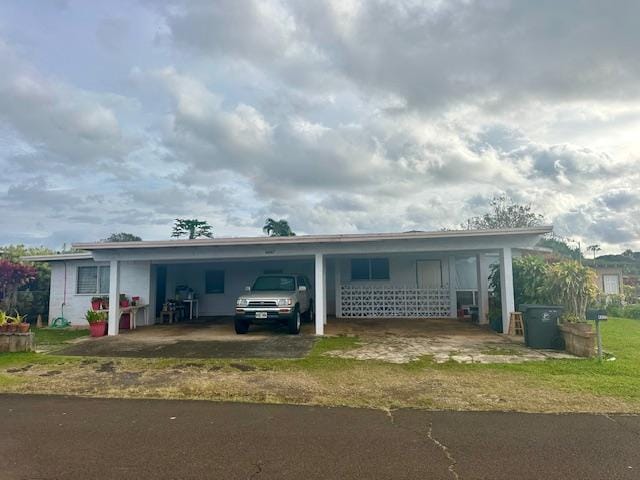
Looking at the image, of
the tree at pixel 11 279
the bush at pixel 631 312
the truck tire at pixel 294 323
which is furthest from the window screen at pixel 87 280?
the bush at pixel 631 312

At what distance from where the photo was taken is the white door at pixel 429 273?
16.9m

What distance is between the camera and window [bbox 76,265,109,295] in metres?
14.9

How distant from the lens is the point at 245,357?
873cm

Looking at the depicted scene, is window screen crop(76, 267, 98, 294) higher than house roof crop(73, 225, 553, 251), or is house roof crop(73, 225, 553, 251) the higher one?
house roof crop(73, 225, 553, 251)

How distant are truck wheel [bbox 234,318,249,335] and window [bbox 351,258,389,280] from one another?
6.14 meters

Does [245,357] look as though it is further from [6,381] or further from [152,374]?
[6,381]

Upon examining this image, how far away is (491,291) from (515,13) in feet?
30.6

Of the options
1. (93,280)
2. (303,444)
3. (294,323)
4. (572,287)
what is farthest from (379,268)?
(303,444)

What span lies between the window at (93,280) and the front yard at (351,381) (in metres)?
6.09

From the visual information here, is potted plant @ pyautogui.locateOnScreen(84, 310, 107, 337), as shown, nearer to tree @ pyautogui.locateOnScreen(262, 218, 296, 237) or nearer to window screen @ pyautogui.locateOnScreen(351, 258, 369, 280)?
window screen @ pyautogui.locateOnScreen(351, 258, 369, 280)

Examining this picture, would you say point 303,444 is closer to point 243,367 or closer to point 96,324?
point 243,367

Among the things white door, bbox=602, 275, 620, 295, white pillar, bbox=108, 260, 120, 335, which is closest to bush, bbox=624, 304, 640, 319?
white door, bbox=602, 275, 620, 295

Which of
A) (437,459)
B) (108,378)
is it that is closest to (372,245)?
(108,378)

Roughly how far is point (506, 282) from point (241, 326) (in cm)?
762
